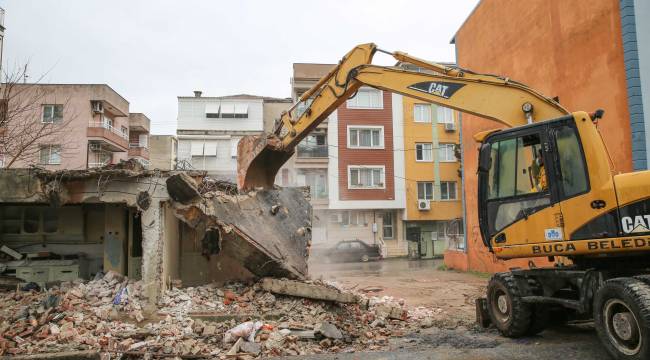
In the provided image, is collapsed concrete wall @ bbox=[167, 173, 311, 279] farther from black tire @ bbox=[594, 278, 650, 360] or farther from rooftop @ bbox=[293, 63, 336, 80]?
rooftop @ bbox=[293, 63, 336, 80]

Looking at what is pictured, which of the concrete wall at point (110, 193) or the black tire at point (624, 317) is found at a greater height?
the concrete wall at point (110, 193)

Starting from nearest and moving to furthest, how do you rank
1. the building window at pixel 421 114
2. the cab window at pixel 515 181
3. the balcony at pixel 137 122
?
the cab window at pixel 515 181 → the building window at pixel 421 114 → the balcony at pixel 137 122

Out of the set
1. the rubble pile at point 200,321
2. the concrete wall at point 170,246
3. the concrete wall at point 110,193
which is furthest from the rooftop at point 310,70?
the rubble pile at point 200,321

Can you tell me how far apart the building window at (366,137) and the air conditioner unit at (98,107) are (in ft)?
55.7

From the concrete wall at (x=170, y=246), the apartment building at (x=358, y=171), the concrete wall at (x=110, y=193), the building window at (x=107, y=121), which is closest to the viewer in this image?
the concrete wall at (x=110, y=193)

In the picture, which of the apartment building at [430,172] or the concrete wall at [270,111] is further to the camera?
the concrete wall at [270,111]

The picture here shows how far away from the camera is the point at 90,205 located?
35.7 feet

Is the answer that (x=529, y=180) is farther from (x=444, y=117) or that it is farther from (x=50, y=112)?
(x=50, y=112)

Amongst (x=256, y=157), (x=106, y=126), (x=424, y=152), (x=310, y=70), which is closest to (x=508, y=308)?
(x=256, y=157)

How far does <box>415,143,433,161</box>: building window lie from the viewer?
3075cm

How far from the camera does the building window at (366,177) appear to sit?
29922mm

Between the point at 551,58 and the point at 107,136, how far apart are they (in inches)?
1117

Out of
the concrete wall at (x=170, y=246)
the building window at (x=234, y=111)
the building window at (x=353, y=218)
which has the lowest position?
the concrete wall at (x=170, y=246)

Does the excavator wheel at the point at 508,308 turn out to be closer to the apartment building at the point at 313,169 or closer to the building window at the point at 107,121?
the apartment building at the point at 313,169
